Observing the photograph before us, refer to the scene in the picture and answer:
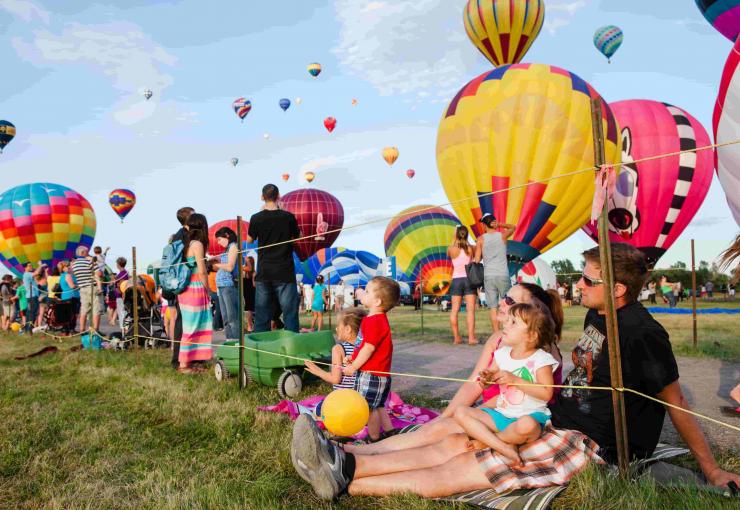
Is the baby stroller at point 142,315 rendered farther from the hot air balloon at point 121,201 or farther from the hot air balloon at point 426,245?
the hot air balloon at point 426,245

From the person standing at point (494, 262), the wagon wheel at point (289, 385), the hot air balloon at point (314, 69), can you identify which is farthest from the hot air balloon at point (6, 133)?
the wagon wheel at point (289, 385)

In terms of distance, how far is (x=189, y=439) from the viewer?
3.45 m

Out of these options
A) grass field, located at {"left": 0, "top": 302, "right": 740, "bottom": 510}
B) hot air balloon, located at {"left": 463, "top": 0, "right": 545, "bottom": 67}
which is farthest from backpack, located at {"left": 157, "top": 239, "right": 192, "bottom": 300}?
hot air balloon, located at {"left": 463, "top": 0, "right": 545, "bottom": 67}

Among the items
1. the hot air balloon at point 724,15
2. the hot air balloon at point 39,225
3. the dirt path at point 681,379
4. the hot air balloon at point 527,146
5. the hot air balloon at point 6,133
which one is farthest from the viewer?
the hot air balloon at point 6,133

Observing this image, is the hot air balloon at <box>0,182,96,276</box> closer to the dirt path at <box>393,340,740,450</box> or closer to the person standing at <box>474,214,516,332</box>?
the dirt path at <box>393,340,740,450</box>

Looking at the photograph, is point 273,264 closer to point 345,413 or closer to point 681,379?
point 345,413

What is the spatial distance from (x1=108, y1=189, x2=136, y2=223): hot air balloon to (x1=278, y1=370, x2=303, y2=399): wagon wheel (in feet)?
78.4

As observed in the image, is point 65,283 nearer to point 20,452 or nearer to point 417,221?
point 20,452

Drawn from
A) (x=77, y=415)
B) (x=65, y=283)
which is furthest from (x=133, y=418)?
(x=65, y=283)

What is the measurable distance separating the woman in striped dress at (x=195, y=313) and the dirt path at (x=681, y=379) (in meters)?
2.06

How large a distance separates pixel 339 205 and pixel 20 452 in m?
27.5

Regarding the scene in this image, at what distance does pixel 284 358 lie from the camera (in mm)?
4691

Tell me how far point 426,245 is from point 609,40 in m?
12.7

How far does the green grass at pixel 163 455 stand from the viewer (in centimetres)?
236
